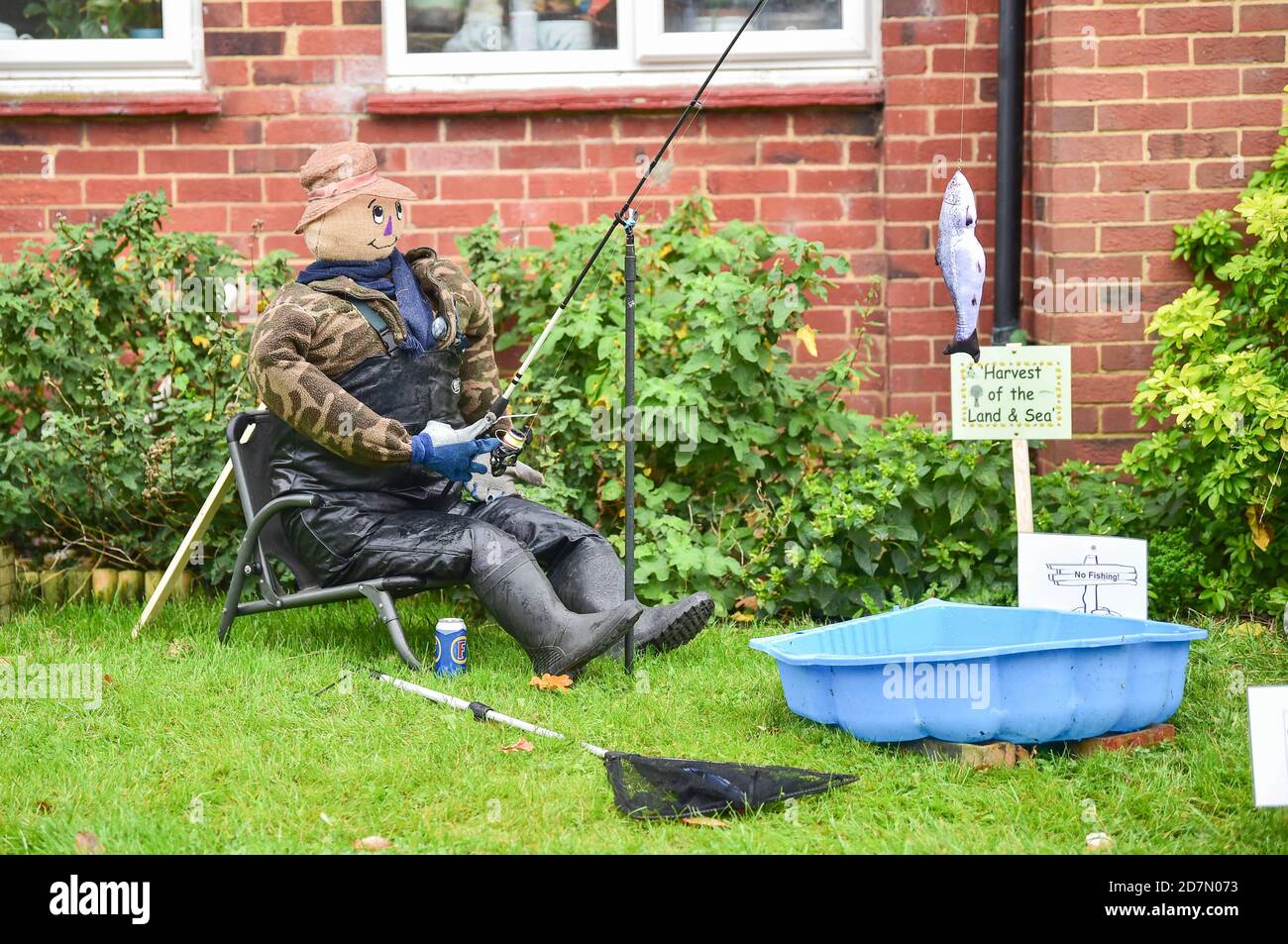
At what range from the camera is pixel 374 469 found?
4.94 meters

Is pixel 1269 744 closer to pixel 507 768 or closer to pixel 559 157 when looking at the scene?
pixel 507 768

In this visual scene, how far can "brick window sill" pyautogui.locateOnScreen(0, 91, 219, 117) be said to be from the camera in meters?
6.33

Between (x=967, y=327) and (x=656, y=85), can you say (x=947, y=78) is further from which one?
(x=967, y=327)

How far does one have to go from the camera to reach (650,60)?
6391mm

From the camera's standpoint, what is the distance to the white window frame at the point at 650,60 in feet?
20.9

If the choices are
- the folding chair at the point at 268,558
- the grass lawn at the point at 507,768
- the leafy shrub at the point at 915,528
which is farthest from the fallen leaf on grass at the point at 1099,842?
the folding chair at the point at 268,558

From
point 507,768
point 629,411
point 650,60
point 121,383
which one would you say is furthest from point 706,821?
point 650,60

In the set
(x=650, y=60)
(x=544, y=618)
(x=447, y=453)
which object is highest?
(x=650, y=60)

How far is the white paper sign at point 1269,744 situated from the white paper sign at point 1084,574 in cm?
125

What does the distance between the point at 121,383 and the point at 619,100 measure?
221cm

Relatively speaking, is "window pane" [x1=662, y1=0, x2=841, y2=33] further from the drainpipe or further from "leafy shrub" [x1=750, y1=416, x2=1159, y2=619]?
"leafy shrub" [x1=750, y1=416, x2=1159, y2=619]

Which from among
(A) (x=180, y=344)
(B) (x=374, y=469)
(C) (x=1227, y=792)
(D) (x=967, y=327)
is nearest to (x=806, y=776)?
(C) (x=1227, y=792)

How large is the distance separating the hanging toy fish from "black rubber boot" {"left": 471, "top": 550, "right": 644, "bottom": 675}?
1.22m

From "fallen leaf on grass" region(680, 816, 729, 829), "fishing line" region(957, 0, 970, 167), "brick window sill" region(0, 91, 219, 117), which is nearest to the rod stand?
"fallen leaf on grass" region(680, 816, 729, 829)
